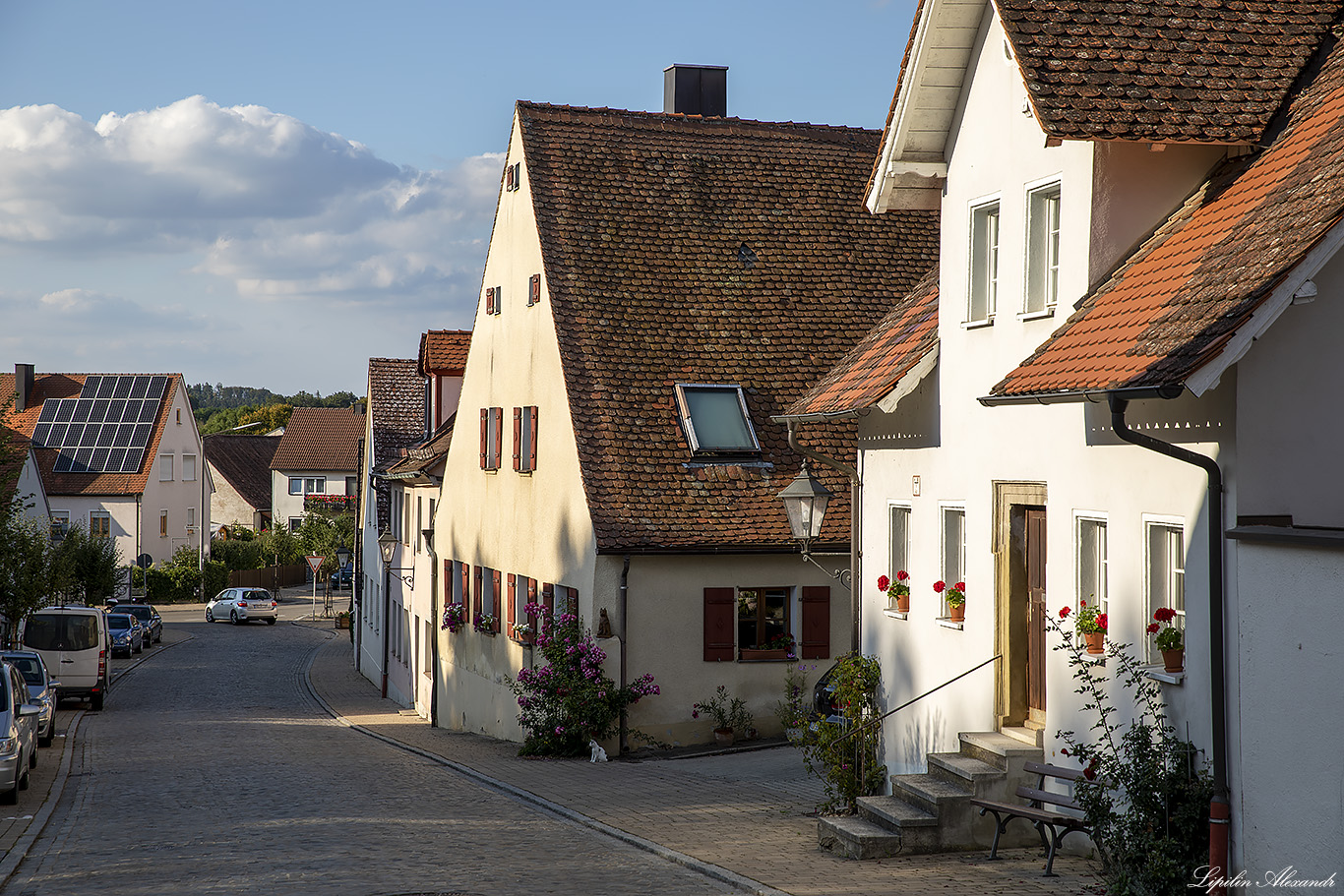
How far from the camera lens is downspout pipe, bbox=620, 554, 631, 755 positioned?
19.4 meters

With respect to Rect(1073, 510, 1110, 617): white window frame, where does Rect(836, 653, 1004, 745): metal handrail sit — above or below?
below

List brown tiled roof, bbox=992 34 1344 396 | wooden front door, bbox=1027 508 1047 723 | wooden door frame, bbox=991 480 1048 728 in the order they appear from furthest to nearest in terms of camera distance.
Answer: wooden door frame, bbox=991 480 1048 728 → wooden front door, bbox=1027 508 1047 723 → brown tiled roof, bbox=992 34 1344 396

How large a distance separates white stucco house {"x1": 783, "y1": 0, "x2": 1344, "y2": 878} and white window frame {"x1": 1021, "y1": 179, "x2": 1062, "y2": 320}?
3 cm

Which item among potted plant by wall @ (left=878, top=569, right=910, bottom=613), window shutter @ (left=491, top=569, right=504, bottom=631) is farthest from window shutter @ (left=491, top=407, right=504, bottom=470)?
potted plant by wall @ (left=878, top=569, right=910, bottom=613)

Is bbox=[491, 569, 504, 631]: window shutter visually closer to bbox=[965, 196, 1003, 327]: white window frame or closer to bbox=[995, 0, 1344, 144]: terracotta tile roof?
bbox=[965, 196, 1003, 327]: white window frame

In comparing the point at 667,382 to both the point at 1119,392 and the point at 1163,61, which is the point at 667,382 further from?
the point at 1119,392

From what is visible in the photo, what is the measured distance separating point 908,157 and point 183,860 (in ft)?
30.1

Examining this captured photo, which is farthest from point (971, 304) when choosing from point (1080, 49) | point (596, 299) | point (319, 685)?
point (319, 685)

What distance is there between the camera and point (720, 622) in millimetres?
19906

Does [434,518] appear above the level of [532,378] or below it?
below

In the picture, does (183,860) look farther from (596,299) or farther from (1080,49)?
(596,299)

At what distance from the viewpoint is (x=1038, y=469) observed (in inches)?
446

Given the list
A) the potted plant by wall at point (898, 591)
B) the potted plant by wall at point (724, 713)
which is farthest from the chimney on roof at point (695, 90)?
the potted plant by wall at point (898, 591)

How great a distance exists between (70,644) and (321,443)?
2498 inches
